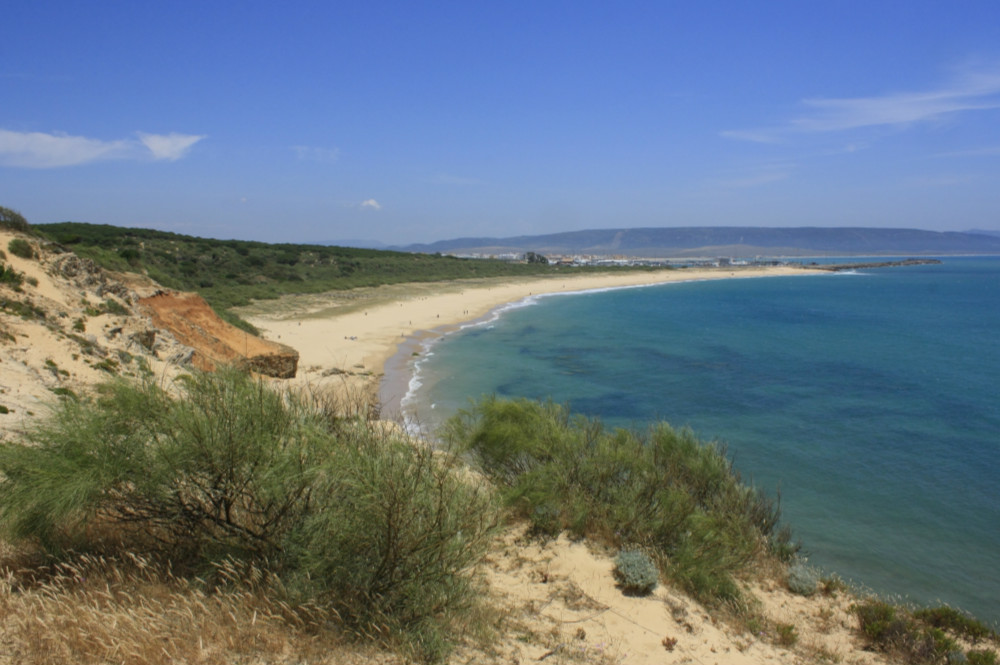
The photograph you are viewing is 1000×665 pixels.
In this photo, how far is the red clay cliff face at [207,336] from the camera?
1850cm

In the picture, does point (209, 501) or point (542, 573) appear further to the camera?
point (542, 573)

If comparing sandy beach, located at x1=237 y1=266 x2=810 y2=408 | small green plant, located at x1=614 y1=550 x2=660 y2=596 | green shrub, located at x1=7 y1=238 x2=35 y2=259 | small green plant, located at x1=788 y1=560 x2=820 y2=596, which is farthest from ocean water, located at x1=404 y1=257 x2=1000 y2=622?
green shrub, located at x1=7 y1=238 x2=35 y2=259

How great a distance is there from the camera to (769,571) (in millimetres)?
8984

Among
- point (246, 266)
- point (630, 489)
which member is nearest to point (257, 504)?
point (630, 489)

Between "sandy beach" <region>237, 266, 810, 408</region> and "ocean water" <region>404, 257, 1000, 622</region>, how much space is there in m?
2.21

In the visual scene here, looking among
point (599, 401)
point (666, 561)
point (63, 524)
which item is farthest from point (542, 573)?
point (599, 401)

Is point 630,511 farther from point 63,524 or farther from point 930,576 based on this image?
point 63,524

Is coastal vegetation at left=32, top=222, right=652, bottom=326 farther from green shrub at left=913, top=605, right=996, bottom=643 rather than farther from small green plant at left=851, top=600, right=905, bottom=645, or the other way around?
green shrub at left=913, top=605, right=996, bottom=643

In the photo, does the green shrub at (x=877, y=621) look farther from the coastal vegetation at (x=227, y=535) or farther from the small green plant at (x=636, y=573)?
the coastal vegetation at (x=227, y=535)

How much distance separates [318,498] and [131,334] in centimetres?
1264

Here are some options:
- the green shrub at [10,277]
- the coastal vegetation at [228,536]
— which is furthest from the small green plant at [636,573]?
the green shrub at [10,277]

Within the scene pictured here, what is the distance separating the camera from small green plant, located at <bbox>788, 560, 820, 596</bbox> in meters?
8.66

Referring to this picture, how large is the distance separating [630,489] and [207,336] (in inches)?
604

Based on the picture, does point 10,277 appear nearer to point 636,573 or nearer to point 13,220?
point 13,220
